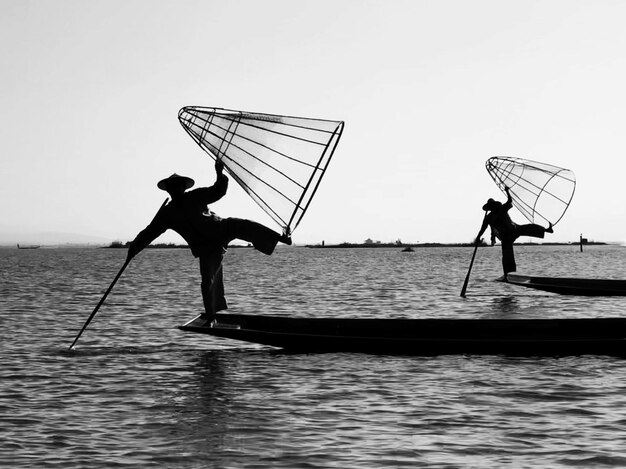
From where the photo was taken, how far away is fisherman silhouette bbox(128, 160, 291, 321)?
16.2 metres

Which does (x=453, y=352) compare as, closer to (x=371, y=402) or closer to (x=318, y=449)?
(x=371, y=402)

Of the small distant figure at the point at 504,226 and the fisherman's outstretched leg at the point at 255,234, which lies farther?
the small distant figure at the point at 504,226

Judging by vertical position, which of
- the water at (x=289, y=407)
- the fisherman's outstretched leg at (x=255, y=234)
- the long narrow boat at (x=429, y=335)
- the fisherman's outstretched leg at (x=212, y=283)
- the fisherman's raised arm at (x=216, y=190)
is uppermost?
the fisherman's raised arm at (x=216, y=190)

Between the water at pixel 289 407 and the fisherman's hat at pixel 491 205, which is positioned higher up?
the fisherman's hat at pixel 491 205

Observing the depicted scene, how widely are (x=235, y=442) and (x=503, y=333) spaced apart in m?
8.26

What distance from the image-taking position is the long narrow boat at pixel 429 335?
56.4 feet

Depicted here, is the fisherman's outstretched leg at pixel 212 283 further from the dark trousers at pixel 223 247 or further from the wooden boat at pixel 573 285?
the wooden boat at pixel 573 285

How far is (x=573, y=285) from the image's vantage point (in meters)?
33.9

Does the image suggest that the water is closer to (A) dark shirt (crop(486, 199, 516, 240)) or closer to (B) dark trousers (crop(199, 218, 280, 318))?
(B) dark trousers (crop(199, 218, 280, 318))

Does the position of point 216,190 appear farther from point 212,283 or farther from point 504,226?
point 504,226

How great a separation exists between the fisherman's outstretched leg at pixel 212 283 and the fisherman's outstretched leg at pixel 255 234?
1.85 feet

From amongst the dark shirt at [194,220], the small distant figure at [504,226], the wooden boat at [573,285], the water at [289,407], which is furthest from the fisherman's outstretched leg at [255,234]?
the wooden boat at [573,285]

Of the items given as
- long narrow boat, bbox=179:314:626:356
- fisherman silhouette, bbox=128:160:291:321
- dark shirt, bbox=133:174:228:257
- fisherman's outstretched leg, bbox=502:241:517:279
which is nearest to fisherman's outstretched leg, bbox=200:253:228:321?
fisherman silhouette, bbox=128:160:291:321

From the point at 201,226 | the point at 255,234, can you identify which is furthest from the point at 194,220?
the point at 255,234
